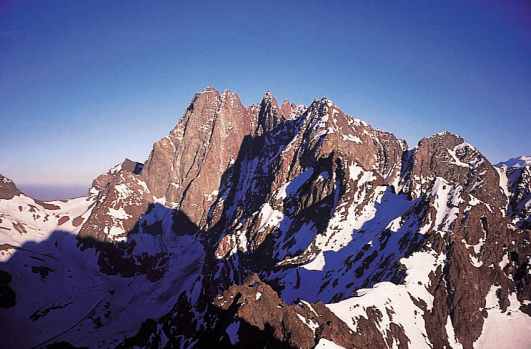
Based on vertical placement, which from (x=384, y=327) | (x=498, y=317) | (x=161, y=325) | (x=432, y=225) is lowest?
(x=161, y=325)

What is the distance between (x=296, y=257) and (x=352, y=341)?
8302 cm

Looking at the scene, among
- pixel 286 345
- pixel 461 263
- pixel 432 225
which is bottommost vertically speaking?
pixel 286 345

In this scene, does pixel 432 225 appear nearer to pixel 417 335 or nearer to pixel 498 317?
pixel 498 317

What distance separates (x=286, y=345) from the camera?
8812 centimetres

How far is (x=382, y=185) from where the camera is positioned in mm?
197750

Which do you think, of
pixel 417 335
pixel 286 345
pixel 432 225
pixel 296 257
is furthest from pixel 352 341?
pixel 296 257

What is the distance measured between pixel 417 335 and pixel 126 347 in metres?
115

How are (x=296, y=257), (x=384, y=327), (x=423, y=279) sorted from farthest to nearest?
1. (x=296, y=257)
2. (x=423, y=279)
3. (x=384, y=327)

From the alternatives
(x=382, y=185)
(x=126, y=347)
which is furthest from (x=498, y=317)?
(x=126, y=347)

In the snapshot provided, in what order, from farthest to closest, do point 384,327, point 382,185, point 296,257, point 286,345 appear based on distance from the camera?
1. point 382,185
2. point 296,257
3. point 384,327
4. point 286,345

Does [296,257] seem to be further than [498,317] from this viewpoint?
Yes

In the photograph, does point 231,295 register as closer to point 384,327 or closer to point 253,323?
point 253,323

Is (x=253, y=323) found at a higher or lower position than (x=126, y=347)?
higher

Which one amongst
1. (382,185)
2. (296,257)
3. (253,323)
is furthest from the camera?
(382,185)
